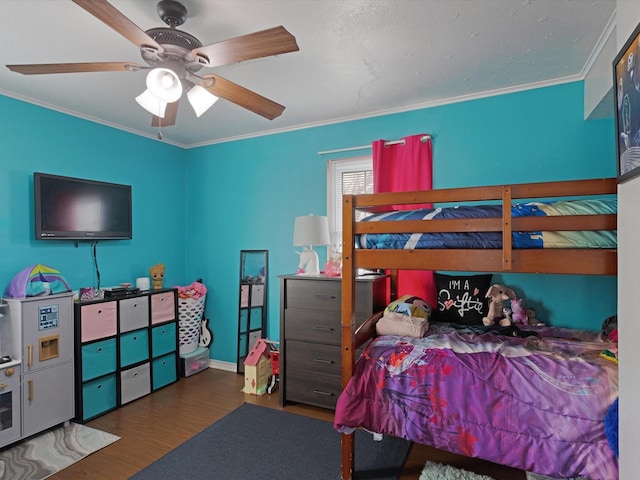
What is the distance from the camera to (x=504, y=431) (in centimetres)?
168

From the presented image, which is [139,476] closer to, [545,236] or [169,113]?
[169,113]

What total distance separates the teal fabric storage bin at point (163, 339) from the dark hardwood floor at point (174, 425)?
0.35m

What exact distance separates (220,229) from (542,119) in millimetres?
3164

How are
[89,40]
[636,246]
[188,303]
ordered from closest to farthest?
[636,246]
[89,40]
[188,303]

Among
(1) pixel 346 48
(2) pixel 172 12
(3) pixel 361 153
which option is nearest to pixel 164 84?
(2) pixel 172 12

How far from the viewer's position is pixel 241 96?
1884mm

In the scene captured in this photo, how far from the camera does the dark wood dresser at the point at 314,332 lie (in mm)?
2816

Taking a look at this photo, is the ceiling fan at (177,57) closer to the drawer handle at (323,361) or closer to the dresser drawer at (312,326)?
the dresser drawer at (312,326)

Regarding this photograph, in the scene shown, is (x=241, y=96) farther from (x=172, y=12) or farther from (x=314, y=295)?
(x=314, y=295)

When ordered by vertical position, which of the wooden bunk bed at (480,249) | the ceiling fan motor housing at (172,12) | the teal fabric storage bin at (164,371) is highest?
the ceiling fan motor housing at (172,12)

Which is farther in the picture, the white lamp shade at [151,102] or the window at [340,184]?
the window at [340,184]

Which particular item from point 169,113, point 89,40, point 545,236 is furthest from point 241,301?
point 545,236

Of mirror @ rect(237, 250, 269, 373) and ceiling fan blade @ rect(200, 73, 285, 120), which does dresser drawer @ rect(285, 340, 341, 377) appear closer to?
mirror @ rect(237, 250, 269, 373)

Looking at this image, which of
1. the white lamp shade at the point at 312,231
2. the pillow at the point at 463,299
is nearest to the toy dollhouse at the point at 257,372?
the white lamp shade at the point at 312,231
